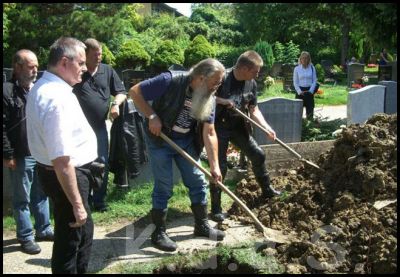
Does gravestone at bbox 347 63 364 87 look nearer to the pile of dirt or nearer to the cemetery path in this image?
the cemetery path

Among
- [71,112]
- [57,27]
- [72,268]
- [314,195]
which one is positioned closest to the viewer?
[71,112]

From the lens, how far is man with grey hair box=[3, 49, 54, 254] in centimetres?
446

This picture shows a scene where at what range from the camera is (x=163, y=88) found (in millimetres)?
4445

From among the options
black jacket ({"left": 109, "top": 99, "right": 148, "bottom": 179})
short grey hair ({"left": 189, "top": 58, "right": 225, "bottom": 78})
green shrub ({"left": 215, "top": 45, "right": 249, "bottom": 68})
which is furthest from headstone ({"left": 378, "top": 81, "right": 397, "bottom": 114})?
green shrub ({"left": 215, "top": 45, "right": 249, "bottom": 68})

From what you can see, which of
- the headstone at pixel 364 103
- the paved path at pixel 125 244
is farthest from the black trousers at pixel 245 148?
the headstone at pixel 364 103

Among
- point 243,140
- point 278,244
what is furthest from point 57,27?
point 278,244

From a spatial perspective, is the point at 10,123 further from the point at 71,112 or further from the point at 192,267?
the point at 192,267

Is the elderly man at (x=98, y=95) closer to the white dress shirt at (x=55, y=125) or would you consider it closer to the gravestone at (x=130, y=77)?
the white dress shirt at (x=55, y=125)

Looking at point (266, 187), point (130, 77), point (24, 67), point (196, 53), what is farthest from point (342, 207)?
point (196, 53)

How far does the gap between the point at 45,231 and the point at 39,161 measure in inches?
69.0

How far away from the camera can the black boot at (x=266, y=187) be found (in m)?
5.75

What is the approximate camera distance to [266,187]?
5.78 metres

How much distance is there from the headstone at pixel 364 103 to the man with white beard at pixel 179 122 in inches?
192

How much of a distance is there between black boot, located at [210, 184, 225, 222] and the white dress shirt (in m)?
2.28
